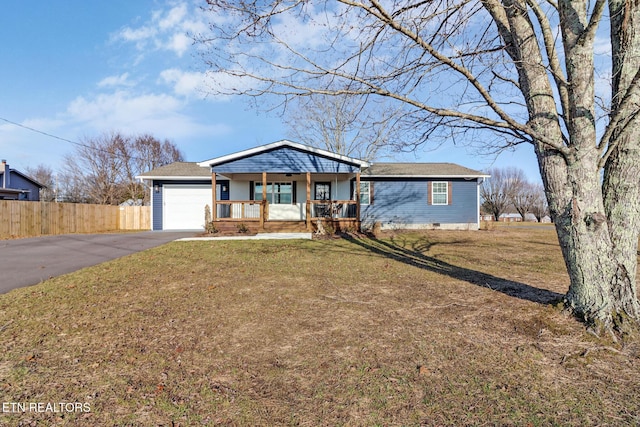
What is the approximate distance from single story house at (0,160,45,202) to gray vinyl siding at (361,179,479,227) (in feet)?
84.4

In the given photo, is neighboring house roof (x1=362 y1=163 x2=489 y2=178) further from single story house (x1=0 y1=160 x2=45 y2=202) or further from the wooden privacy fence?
single story house (x1=0 y1=160 x2=45 y2=202)

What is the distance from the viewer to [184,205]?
56.8ft

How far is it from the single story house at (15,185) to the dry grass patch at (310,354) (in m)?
26.4

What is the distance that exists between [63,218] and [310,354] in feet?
64.6

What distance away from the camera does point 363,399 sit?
2.35 meters

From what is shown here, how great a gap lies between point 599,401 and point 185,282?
18.1ft

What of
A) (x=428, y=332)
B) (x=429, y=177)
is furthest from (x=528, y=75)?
(x=429, y=177)

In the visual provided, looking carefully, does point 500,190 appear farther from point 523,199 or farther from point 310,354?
point 310,354

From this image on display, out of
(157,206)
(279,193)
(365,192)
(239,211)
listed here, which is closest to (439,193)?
(365,192)

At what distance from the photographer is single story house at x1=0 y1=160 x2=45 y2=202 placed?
24375 millimetres

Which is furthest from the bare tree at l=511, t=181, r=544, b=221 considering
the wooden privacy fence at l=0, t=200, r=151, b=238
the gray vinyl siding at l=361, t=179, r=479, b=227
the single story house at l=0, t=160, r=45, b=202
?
the single story house at l=0, t=160, r=45, b=202

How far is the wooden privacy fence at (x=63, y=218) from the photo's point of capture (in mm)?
14695

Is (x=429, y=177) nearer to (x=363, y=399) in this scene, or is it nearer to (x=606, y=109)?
(x=606, y=109)

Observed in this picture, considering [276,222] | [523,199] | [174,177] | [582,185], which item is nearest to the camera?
[582,185]
